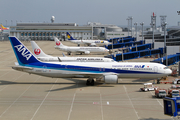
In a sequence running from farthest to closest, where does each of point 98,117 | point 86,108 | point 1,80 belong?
1. point 1,80
2. point 86,108
3. point 98,117

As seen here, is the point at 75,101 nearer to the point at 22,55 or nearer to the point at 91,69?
the point at 91,69

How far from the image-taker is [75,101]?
90.3 ft

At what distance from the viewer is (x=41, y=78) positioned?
4084cm

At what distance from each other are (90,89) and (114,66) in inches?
217

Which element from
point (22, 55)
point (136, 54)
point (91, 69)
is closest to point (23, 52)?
point (22, 55)

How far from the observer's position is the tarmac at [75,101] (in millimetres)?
22734

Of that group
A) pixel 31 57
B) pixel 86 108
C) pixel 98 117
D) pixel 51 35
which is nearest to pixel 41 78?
pixel 31 57

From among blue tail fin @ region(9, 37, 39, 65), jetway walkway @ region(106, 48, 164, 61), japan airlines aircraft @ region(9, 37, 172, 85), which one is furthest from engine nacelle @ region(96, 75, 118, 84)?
Result: jetway walkway @ region(106, 48, 164, 61)

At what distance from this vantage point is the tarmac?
2273 centimetres

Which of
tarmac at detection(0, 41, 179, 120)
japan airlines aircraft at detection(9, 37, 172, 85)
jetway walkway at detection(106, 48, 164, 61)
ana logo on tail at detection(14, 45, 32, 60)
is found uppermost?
ana logo on tail at detection(14, 45, 32, 60)

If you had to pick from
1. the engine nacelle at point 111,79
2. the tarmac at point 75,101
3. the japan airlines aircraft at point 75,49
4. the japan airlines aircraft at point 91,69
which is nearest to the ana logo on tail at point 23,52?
the japan airlines aircraft at point 91,69

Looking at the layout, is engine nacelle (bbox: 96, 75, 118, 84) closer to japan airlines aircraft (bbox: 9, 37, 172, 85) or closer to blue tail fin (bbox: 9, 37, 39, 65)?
japan airlines aircraft (bbox: 9, 37, 172, 85)

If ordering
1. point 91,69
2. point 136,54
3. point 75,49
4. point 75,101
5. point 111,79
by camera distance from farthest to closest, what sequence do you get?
point 75,49 < point 136,54 < point 91,69 < point 111,79 < point 75,101

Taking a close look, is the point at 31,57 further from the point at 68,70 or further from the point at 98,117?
the point at 98,117
